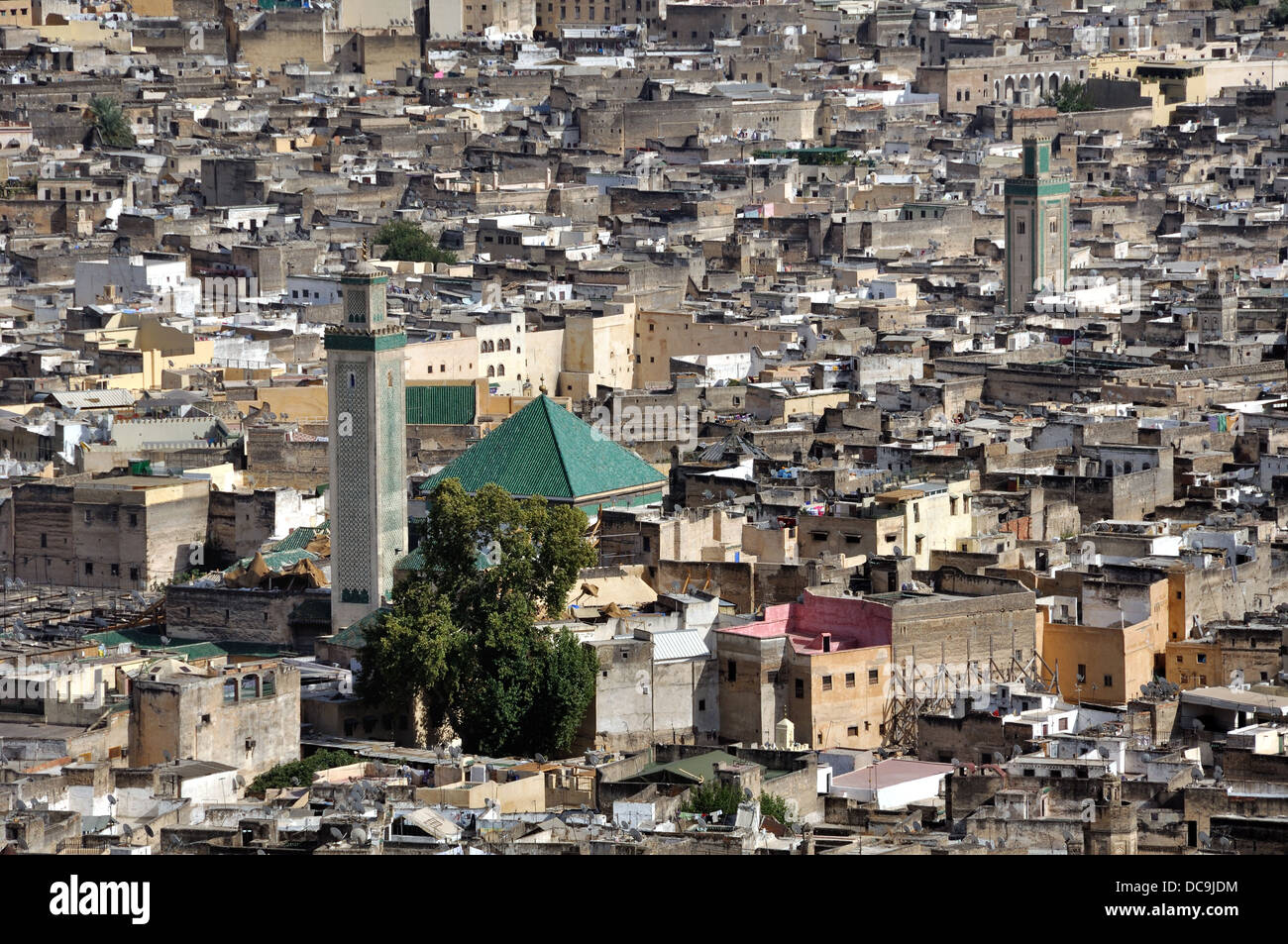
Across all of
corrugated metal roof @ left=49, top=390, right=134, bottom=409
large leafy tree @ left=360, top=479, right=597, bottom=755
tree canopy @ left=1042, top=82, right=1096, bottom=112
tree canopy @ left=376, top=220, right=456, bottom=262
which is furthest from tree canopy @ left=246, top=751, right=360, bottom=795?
tree canopy @ left=1042, top=82, right=1096, bottom=112

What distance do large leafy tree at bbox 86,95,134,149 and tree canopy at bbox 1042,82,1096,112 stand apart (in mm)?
23908

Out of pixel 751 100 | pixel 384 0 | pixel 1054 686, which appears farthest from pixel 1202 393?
pixel 384 0

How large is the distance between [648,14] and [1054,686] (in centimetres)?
7547

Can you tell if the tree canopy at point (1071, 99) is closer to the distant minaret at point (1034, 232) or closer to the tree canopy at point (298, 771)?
the distant minaret at point (1034, 232)

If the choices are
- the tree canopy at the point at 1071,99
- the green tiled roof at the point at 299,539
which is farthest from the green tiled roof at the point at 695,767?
the tree canopy at the point at 1071,99

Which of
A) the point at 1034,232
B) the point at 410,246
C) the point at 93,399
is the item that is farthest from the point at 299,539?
the point at 410,246

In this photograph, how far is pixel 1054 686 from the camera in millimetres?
24281

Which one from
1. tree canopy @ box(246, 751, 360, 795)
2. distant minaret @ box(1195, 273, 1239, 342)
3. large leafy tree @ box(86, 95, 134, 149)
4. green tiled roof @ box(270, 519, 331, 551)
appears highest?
large leafy tree @ box(86, 95, 134, 149)

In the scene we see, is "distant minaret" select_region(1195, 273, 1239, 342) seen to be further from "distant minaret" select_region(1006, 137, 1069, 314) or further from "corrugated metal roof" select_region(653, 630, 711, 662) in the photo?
"corrugated metal roof" select_region(653, 630, 711, 662)

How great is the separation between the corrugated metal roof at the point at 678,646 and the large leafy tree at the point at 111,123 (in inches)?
2050

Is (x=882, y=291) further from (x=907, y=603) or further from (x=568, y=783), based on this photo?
(x=568, y=783)

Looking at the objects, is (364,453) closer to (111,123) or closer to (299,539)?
(299,539)

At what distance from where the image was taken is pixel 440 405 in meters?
37.3

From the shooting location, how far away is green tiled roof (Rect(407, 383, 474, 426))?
1451 inches
